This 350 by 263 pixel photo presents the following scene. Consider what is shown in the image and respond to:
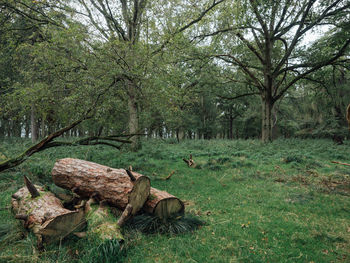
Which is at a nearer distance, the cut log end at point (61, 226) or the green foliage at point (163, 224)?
the cut log end at point (61, 226)

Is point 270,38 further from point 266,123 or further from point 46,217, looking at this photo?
point 46,217

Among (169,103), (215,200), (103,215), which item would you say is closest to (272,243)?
(215,200)

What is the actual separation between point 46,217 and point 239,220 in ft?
11.9

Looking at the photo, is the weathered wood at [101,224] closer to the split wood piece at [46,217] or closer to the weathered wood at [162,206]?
the split wood piece at [46,217]

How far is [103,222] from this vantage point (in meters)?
3.70

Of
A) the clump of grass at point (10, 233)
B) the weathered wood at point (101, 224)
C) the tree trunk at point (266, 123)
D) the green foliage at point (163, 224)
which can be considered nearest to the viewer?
the weathered wood at point (101, 224)

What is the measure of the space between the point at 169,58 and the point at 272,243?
8117mm

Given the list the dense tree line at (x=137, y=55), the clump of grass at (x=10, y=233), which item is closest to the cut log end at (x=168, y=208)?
the clump of grass at (x=10, y=233)

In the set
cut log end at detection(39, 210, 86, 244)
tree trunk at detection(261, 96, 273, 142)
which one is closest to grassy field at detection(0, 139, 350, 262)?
cut log end at detection(39, 210, 86, 244)

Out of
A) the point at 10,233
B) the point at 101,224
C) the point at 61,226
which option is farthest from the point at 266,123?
the point at 10,233

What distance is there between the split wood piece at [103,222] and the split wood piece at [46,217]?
0.82ft

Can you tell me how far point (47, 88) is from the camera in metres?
7.96

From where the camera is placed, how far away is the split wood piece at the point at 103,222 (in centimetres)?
326

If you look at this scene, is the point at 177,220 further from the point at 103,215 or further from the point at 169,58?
the point at 169,58
